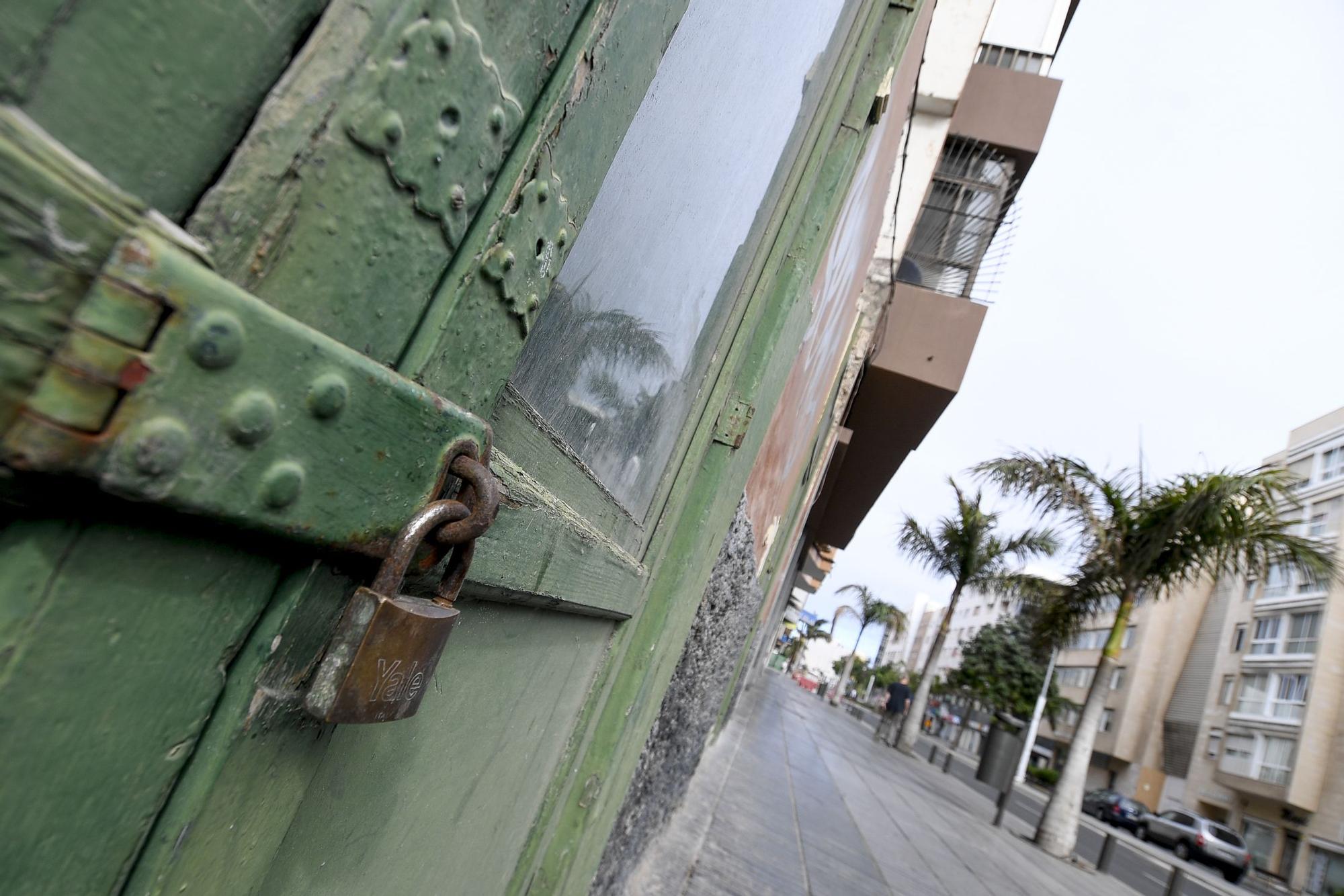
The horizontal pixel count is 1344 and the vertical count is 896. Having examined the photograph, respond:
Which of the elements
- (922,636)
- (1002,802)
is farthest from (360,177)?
(922,636)

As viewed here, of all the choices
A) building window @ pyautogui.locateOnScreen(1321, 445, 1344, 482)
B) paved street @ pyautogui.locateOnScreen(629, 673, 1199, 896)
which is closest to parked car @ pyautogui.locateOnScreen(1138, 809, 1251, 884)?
paved street @ pyautogui.locateOnScreen(629, 673, 1199, 896)

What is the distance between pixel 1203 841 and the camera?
25.1 m

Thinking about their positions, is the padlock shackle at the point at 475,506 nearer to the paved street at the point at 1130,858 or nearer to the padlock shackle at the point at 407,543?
the padlock shackle at the point at 407,543

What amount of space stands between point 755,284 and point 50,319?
1.89 meters

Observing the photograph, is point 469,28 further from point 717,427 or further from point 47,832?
point 717,427

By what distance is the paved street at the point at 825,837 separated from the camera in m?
4.27

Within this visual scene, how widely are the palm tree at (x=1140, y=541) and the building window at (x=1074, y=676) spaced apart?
44.0 metres

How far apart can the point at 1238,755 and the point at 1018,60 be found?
35.5 metres

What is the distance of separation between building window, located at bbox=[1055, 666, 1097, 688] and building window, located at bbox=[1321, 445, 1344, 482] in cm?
1834

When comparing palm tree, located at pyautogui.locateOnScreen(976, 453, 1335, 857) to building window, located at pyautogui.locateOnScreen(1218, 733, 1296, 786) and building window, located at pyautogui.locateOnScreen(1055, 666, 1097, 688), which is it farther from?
building window, located at pyautogui.locateOnScreen(1055, 666, 1097, 688)

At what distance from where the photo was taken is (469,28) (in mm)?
531

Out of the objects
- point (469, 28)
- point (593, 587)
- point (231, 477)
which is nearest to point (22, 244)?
point (231, 477)

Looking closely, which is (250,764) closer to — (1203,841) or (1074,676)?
(1203,841)

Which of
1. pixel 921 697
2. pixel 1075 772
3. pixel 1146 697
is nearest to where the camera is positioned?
pixel 1075 772
